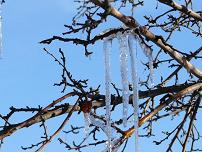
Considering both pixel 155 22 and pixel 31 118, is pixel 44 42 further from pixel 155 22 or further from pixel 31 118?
pixel 155 22

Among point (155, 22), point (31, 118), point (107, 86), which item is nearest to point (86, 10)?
point (155, 22)

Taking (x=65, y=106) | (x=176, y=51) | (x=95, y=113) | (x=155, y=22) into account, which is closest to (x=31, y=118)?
(x=65, y=106)

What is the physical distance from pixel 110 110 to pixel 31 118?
0.72 m

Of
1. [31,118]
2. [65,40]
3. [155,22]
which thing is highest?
[155,22]

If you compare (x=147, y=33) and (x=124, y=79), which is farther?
(x=124, y=79)

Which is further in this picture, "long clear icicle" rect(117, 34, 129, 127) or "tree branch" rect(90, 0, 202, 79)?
"long clear icicle" rect(117, 34, 129, 127)

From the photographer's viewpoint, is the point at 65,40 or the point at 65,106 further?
the point at 65,106

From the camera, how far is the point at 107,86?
4.77 m

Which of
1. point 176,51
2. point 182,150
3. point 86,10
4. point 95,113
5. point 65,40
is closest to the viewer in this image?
point 65,40

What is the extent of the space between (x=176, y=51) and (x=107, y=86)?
2.23 ft

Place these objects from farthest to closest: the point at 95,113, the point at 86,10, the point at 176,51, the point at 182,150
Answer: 1. the point at 182,150
2. the point at 86,10
3. the point at 95,113
4. the point at 176,51

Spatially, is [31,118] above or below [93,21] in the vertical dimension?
below

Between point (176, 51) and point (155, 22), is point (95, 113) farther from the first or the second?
point (155, 22)

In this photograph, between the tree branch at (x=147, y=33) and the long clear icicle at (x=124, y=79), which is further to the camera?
the long clear icicle at (x=124, y=79)
